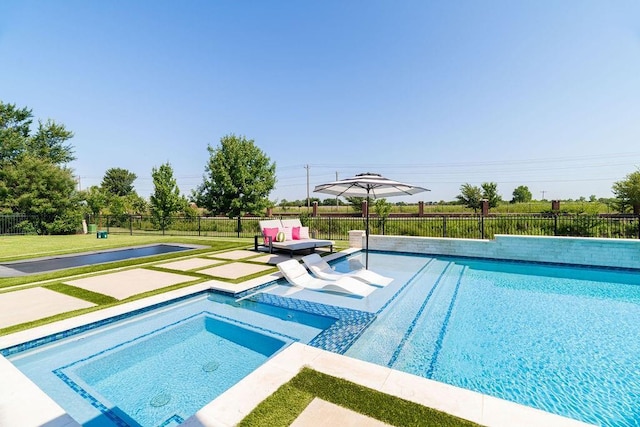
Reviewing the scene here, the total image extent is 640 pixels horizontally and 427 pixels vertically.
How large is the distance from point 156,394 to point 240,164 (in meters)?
14.0

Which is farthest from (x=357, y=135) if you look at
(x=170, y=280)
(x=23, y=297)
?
(x=23, y=297)

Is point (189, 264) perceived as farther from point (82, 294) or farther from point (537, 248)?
point (537, 248)

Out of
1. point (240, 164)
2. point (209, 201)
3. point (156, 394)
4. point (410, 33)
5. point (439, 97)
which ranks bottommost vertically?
point (156, 394)

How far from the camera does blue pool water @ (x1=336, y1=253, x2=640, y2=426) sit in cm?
269

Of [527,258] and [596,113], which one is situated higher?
[596,113]

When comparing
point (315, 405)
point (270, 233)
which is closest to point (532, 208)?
point (270, 233)

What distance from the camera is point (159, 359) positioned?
344 cm

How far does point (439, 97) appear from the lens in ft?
48.1

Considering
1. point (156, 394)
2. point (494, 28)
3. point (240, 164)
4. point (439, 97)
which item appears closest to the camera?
point (156, 394)

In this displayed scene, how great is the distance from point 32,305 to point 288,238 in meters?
6.77

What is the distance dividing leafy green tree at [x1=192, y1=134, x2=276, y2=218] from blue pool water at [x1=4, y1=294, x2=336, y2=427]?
11303 mm

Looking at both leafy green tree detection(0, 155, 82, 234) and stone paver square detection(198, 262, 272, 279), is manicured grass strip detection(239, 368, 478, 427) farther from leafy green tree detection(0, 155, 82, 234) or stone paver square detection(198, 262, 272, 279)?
leafy green tree detection(0, 155, 82, 234)

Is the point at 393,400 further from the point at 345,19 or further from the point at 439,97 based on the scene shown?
the point at 439,97

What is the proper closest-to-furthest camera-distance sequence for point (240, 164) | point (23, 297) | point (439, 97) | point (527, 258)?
point (23, 297), point (527, 258), point (439, 97), point (240, 164)
